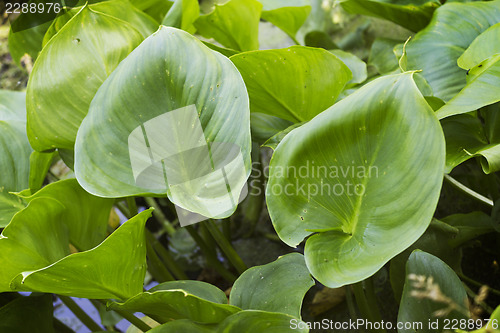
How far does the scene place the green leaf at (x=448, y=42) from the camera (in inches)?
30.6

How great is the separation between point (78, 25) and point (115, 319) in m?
0.52

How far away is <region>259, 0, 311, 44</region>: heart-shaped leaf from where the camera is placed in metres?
0.92

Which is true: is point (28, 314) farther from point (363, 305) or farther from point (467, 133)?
point (467, 133)

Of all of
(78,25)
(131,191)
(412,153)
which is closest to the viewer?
(412,153)

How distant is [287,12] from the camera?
0.92 meters

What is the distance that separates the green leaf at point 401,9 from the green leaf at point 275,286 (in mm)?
529

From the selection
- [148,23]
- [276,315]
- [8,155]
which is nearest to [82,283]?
[276,315]

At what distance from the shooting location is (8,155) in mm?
756

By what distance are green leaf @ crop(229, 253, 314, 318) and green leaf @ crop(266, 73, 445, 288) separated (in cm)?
7

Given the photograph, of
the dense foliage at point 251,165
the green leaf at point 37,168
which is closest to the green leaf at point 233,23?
the dense foliage at point 251,165

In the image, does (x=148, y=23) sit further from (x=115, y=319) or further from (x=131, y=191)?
(x=115, y=319)

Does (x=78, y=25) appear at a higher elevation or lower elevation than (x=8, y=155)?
higher

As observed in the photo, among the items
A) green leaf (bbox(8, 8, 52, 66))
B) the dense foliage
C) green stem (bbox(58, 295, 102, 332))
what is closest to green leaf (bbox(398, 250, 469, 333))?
the dense foliage

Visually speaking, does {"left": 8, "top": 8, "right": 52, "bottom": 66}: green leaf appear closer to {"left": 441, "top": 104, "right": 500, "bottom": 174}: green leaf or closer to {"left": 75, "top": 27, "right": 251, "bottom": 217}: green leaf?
{"left": 75, "top": 27, "right": 251, "bottom": 217}: green leaf
